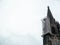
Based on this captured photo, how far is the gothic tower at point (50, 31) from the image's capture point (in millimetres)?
58438

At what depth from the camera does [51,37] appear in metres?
59.2

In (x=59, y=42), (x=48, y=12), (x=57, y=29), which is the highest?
(x=48, y=12)

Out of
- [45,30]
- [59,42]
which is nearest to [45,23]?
[45,30]

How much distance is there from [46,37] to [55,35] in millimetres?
2205

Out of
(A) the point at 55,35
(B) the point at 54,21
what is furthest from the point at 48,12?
(A) the point at 55,35

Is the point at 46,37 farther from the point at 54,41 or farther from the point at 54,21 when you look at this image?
the point at 54,21

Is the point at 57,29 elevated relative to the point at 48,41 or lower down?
elevated

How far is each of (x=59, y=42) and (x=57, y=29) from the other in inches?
239

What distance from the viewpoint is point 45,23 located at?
6178cm

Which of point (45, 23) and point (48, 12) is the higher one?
point (48, 12)

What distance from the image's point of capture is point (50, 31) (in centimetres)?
6009

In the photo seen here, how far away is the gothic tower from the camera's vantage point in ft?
192

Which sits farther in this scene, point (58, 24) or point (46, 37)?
point (58, 24)

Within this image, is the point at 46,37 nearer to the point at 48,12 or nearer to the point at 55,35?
the point at 55,35
